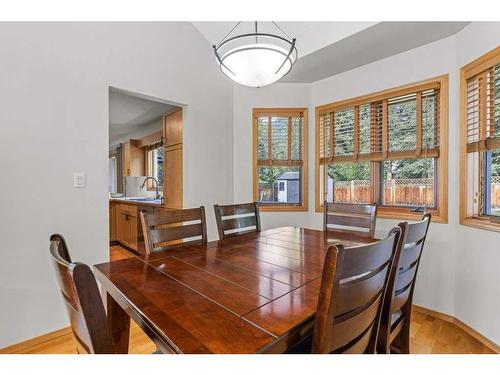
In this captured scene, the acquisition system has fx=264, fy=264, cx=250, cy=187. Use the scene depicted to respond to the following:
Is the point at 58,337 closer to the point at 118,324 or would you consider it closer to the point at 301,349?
the point at 118,324

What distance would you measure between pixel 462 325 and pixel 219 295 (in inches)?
87.0

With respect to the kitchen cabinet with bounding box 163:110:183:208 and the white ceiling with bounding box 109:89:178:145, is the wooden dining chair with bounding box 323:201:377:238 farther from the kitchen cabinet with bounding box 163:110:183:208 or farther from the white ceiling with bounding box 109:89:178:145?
the white ceiling with bounding box 109:89:178:145

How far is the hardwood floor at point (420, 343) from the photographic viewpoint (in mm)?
1792

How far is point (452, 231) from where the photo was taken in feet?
7.23

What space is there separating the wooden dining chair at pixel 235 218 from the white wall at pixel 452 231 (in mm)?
1236

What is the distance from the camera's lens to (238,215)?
2092mm

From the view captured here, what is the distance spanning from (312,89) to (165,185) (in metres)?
2.15

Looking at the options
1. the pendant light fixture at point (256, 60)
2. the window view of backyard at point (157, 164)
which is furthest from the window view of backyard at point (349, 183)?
the window view of backyard at point (157, 164)

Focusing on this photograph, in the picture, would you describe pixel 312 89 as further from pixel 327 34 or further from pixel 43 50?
pixel 43 50

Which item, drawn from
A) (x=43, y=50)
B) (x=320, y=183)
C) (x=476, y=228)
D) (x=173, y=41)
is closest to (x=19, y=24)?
(x=43, y=50)

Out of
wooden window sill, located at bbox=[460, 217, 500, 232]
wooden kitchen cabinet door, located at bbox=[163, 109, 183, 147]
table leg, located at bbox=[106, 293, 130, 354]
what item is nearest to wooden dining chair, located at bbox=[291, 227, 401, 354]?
table leg, located at bbox=[106, 293, 130, 354]

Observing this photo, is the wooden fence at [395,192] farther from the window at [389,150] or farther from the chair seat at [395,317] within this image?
the chair seat at [395,317]

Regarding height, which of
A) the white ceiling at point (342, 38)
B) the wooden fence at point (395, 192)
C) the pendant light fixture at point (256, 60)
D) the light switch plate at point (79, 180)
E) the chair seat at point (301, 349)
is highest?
the white ceiling at point (342, 38)

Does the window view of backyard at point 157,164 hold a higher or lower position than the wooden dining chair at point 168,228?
higher
